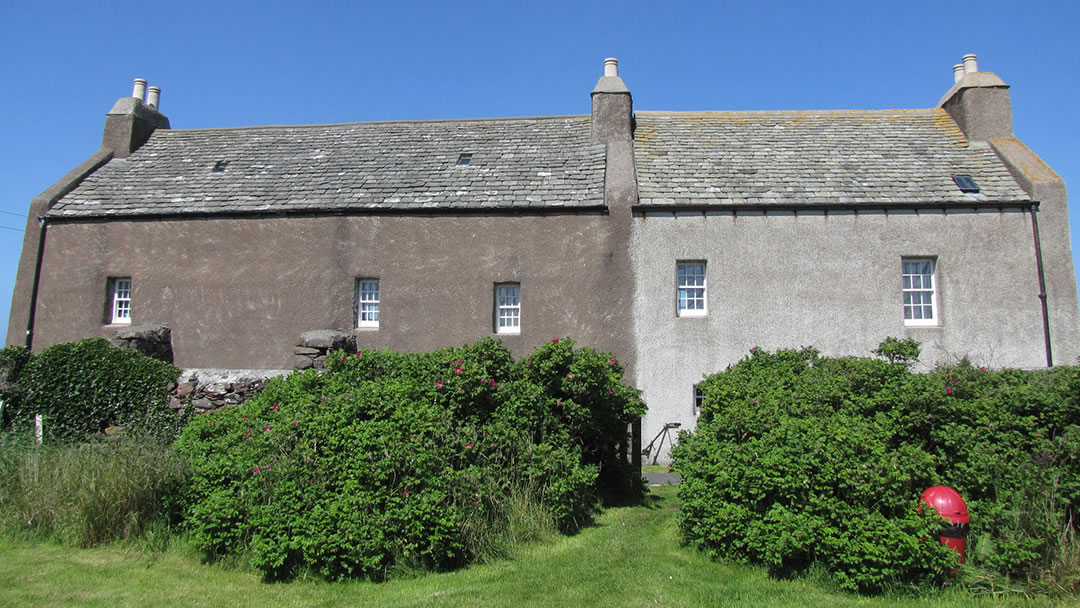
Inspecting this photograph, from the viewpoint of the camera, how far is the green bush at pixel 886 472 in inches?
234

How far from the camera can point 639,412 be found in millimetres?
9594

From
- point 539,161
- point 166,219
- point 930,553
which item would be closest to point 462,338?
point 539,161

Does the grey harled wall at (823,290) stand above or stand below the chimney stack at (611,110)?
below

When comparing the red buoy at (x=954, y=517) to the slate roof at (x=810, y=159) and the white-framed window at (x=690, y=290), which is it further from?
the slate roof at (x=810, y=159)

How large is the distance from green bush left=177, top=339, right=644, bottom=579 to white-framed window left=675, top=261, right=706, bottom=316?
7.18 metres

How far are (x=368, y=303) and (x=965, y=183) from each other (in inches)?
583

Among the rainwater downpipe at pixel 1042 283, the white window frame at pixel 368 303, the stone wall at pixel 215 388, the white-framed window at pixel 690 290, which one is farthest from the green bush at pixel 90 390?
the rainwater downpipe at pixel 1042 283

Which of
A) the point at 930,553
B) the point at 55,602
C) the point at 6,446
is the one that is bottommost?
the point at 55,602

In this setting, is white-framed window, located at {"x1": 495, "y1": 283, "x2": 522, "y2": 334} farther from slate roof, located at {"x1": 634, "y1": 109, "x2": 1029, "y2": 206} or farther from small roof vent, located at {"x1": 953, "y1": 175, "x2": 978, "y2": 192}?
small roof vent, located at {"x1": 953, "y1": 175, "x2": 978, "y2": 192}

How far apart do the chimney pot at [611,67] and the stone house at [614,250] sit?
83cm

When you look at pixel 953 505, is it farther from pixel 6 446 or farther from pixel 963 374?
pixel 6 446

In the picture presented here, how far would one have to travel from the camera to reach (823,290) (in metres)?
15.8

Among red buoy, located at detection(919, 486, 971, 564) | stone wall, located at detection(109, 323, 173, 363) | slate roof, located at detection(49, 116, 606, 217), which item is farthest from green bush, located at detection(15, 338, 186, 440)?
red buoy, located at detection(919, 486, 971, 564)

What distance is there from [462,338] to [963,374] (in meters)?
10.9
